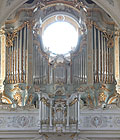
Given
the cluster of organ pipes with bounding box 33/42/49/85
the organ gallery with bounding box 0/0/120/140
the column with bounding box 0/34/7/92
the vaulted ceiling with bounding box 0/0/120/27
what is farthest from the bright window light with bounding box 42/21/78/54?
the vaulted ceiling with bounding box 0/0/120/27

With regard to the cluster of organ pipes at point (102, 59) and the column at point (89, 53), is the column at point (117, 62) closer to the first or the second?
the cluster of organ pipes at point (102, 59)

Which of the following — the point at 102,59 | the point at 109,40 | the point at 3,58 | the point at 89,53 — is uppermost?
the point at 109,40

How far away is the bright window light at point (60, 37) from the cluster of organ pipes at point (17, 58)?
58.2 inches

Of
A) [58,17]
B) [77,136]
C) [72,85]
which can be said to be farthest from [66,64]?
[77,136]

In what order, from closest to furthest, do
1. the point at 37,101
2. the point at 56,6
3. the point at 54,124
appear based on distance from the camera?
the point at 54,124, the point at 37,101, the point at 56,6

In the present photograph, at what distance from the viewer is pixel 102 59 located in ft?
78.8

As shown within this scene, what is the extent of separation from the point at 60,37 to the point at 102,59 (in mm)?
2922

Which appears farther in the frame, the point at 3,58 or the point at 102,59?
the point at 3,58

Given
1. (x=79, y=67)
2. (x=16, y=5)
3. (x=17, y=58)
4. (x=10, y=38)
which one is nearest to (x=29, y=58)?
(x=17, y=58)

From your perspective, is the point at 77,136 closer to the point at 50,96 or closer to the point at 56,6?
the point at 50,96

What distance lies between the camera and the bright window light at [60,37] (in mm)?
25500

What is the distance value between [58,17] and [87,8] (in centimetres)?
175

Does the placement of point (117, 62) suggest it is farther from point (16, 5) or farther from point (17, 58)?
point (16, 5)

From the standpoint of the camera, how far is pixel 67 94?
22297 mm
